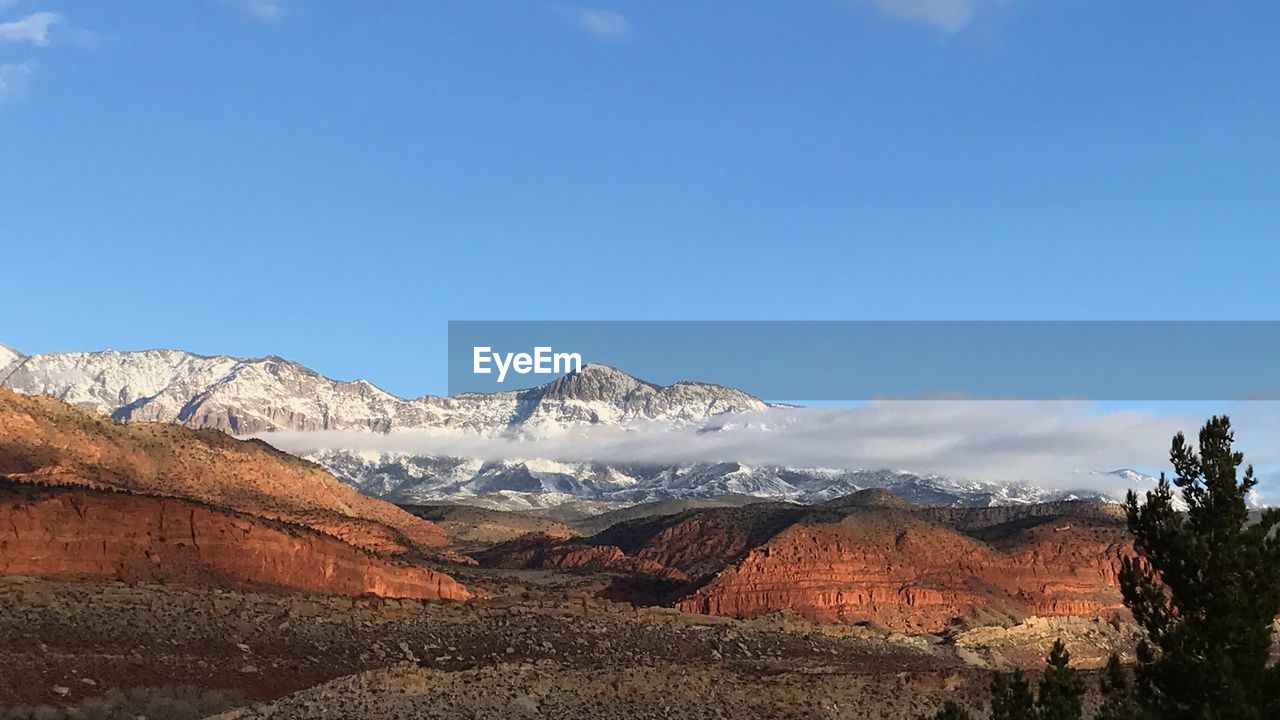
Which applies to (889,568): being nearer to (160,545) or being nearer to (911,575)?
(911,575)

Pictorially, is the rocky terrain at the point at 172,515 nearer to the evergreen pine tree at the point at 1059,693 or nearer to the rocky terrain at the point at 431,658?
the rocky terrain at the point at 431,658

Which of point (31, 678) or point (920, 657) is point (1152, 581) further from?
point (920, 657)

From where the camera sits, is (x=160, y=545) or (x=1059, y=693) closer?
(x=1059, y=693)

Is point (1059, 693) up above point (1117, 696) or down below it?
above

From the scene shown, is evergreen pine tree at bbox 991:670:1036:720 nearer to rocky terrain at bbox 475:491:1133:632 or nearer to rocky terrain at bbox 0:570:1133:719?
rocky terrain at bbox 0:570:1133:719

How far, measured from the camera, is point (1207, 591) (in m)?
30.1

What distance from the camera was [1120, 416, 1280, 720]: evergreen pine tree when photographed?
2869 cm

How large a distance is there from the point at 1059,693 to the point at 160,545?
176ft

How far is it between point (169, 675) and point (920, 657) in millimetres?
49992

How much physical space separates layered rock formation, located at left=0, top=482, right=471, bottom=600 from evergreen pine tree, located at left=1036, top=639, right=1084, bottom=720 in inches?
1948

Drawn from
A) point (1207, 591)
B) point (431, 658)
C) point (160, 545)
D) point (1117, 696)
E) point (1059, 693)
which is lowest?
point (431, 658)

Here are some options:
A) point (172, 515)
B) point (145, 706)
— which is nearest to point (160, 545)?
point (172, 515)

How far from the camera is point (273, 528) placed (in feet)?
259

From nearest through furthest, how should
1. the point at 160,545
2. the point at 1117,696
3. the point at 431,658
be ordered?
1. the point at 1117,696
2. the point at 431,658
3. the point at 160,545
